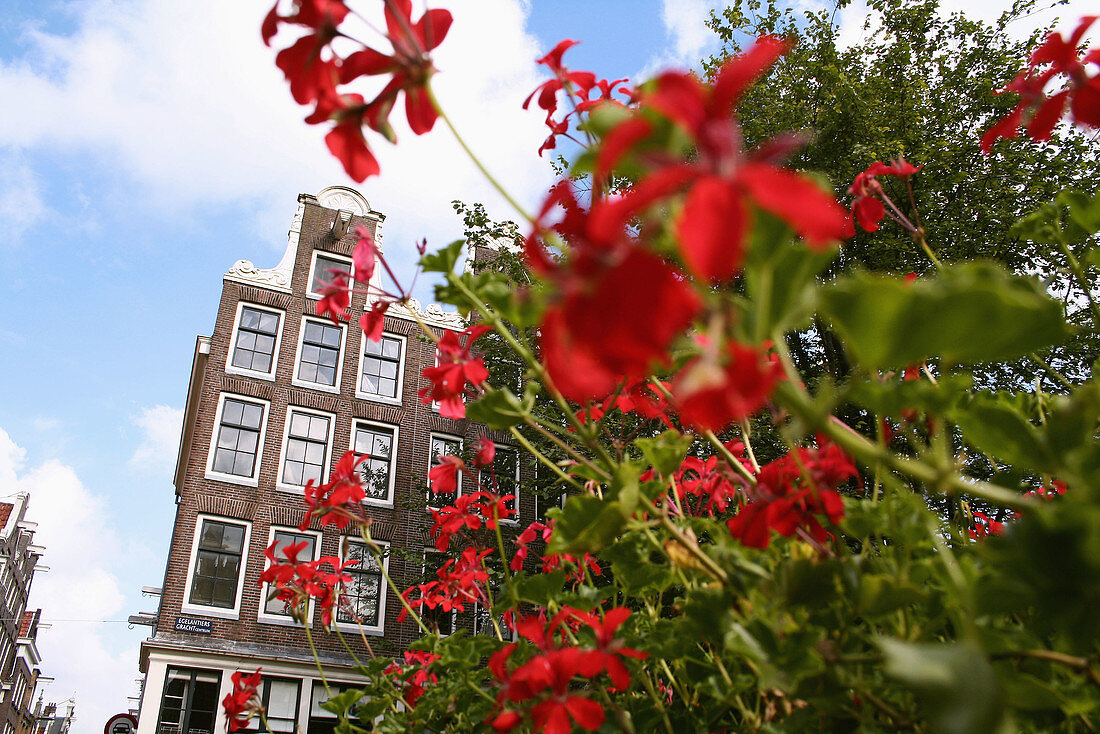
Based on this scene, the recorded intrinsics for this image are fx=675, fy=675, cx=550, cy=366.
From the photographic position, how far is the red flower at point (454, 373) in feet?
3.43

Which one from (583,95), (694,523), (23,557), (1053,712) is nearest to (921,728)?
(1053,712)

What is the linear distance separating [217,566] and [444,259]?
10175 mm

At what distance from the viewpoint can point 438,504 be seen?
29.7 ft

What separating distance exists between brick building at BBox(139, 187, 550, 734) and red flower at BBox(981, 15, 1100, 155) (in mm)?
7514

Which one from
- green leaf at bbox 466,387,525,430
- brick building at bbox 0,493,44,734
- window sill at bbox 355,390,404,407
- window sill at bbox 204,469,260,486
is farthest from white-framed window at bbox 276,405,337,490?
brick building at bbox 0,493,44,734

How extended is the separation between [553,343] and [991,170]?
29.9 ft

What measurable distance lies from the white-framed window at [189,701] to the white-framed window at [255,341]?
14.3 ft

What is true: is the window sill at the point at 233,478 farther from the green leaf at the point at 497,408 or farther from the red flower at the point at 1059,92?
the red flower at the point at 1059,92

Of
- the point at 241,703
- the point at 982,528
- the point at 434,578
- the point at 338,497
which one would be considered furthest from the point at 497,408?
the point at 434,578

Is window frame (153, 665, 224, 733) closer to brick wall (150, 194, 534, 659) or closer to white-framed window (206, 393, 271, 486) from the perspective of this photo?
brick wall (150, 194, 534, 659)

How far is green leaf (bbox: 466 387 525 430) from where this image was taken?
0.87 metres

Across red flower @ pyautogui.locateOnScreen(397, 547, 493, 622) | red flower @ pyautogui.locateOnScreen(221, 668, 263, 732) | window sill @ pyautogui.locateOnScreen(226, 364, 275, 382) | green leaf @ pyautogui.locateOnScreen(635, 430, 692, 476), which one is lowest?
red flower @ pyautogui.locateOnScreen(221, 668, 263, 732)

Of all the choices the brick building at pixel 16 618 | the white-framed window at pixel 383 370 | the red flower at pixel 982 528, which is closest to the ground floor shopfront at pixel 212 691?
the white-framed window at pixel 383 370

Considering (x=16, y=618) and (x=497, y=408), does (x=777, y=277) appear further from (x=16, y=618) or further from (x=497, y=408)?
(x=16, y=618)
